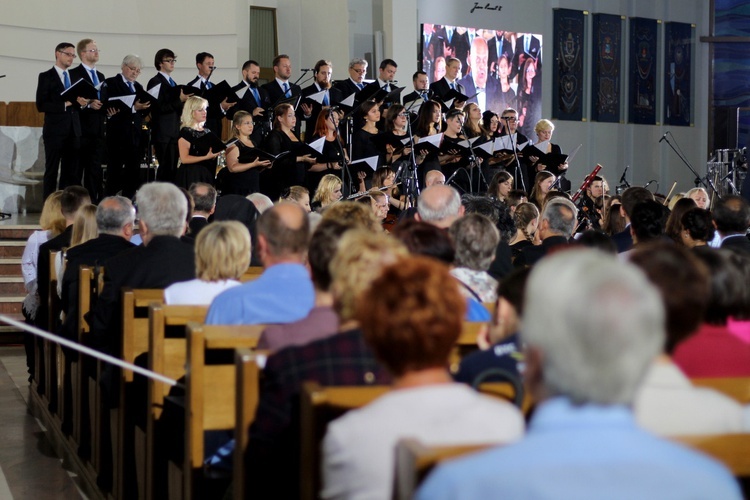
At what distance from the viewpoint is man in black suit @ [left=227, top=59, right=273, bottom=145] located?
1159 cm

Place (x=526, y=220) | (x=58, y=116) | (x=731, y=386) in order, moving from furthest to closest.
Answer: (x=58, y=116) → (x=526, y=220) → (x=731, y=386)

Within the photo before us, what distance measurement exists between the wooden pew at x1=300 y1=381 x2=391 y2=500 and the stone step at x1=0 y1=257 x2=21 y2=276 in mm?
7925

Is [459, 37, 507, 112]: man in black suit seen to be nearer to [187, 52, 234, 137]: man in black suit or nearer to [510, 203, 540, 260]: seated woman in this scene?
→ [187, 52, 234, 137]: man in black suit

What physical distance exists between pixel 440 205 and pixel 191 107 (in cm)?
482

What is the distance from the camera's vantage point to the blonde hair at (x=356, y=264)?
244 centimetres

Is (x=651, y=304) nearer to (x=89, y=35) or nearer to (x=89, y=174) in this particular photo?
(x=89, y=174)

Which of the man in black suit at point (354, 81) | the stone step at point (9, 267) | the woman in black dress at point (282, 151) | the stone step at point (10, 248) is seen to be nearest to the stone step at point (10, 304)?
the stone step at point (9, 267)

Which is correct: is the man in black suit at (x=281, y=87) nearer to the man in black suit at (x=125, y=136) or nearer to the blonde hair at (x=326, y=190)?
the man in black suit at (x=125, y=136)

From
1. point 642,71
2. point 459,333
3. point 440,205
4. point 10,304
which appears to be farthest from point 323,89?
point 459,333

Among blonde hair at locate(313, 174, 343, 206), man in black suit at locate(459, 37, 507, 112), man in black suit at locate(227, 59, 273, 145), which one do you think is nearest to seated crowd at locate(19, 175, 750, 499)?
blonde hair at locate(313, 174, 343, 206)

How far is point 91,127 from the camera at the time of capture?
1098 cm

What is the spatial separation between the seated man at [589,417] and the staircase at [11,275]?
800 cm

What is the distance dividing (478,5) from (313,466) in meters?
15.9

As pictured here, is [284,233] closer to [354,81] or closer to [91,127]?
[91,127]
